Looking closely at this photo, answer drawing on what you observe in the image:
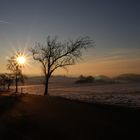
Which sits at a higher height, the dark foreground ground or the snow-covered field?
the dark foreground ground

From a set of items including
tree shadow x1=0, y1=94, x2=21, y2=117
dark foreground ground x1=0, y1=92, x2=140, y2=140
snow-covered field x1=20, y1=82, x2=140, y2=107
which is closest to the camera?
dark foreground ground x1=0, y1=92, x2=140, y2=140

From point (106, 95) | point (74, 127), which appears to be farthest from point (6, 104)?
point (106, 95)

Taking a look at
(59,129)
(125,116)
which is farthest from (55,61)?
(59,129)

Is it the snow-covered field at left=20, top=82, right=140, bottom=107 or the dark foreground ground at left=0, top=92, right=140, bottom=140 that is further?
the snow-covered field at left=20, top=82, right=140, bottom=107

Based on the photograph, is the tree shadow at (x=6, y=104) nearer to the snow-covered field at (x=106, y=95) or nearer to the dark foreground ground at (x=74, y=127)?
the dark foreground ground at (x=74, y=127)

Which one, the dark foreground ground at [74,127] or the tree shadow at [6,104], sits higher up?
the tree shadow at [6,104]

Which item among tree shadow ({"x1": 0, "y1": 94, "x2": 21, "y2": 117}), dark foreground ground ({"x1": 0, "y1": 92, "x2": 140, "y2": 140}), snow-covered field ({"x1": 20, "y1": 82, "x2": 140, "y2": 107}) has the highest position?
tree shadow ({"x1": 0, "y1": 94, "x2": 21, "y2": 117})

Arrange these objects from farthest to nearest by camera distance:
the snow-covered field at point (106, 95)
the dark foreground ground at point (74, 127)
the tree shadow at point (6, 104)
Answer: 1. the snow-covered field at point (106, 95)
2. the tree shadow at point (6, 104)
3. the dark foreground ground at point (74, 127)

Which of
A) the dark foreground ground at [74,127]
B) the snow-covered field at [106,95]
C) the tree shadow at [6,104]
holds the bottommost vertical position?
the snow-covered field at [106,95]

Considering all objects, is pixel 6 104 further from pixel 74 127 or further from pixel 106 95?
pixel 106 95

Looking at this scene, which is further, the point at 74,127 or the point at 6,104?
the point at 6,104

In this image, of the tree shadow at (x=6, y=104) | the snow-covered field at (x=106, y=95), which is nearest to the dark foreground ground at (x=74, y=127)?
the tree shadow at (x=6, y=104)

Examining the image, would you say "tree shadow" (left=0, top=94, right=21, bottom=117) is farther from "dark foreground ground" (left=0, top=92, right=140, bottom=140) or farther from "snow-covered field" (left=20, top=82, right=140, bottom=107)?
"snow-covered field" (left=20, top=82, right=140, bottom=107)

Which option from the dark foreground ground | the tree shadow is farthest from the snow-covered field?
the dark foreground ground
